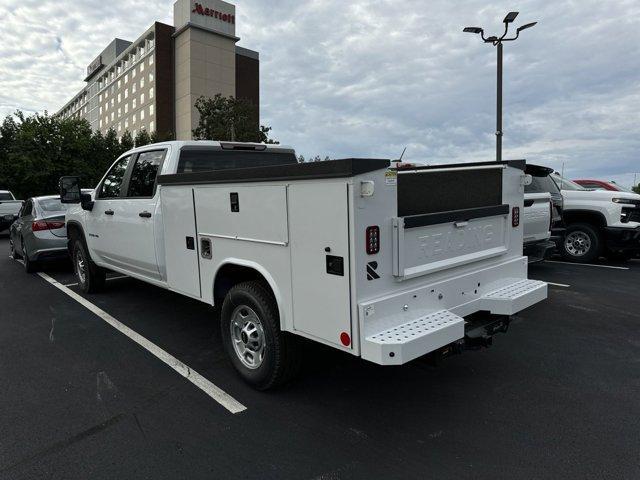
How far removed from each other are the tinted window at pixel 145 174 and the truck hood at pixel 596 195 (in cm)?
868

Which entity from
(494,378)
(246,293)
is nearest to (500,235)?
(494,378)

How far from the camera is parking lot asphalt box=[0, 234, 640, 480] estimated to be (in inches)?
112

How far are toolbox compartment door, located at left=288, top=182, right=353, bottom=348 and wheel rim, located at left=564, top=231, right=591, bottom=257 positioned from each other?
8915mm

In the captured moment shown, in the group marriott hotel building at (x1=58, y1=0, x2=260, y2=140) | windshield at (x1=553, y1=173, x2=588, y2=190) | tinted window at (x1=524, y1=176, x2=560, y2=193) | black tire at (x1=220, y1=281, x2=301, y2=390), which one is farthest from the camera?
marriott hotel building at (x1=58, y1=0, x2=260, y2=140)

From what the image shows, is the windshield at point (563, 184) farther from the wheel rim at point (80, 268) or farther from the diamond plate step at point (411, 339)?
the wheel rim at point (80, 268)

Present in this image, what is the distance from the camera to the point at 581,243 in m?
10.2

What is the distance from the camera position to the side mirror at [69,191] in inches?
250

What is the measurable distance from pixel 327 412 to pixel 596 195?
897 centimetres

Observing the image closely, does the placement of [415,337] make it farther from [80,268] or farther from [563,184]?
[563,184]

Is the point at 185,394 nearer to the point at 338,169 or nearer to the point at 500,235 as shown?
the point at 338,169

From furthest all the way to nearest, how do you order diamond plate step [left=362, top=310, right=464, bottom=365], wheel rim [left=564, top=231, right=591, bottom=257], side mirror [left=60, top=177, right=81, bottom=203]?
wheel rim [left=564, top=231, right=591, bottom=257], side mirror [left=60, top=177, right=81, bottom=203], diamond plate step [left=362, top=310, right=464, bottom=365]

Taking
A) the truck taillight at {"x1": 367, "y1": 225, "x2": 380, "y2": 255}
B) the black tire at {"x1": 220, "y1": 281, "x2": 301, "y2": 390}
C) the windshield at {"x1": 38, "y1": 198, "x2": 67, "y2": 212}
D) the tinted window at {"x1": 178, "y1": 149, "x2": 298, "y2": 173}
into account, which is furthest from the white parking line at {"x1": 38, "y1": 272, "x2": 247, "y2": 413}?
the windshield at {"x1": 38, "y1": 198, "x2": 67, "y2": 212}

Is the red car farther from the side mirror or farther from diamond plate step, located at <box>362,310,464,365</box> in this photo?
the side mirror

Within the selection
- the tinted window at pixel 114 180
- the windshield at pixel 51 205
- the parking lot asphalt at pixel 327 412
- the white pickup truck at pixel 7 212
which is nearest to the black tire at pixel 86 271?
the tinted window at pixel 114 180
